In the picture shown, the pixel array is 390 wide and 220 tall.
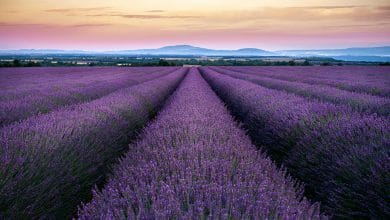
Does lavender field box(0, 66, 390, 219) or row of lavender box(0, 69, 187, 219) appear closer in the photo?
lavender field box(0, 66, 390, 219)

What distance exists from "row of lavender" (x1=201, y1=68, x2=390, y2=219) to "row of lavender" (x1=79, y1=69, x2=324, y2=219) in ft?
1.84

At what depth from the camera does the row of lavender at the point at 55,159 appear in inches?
121

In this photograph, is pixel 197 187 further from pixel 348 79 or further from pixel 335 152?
pixel 348 79

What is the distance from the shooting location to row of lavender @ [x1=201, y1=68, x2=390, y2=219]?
296cm

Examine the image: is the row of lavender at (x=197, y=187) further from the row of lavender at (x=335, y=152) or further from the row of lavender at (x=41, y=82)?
the row of lavender at (x=41, y=82)

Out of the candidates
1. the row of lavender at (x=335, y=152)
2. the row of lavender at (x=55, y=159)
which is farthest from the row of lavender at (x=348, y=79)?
the row of lavender at (x=55, y=159)

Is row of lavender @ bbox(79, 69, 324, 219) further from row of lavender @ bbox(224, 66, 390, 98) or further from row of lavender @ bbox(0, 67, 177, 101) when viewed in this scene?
row of lavender @ bbox(224, 66, 390, 98)

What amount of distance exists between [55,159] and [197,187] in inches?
79.6

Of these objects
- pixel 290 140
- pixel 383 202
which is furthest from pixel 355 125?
pixel 383 202

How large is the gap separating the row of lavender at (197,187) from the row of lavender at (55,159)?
2.57 feet

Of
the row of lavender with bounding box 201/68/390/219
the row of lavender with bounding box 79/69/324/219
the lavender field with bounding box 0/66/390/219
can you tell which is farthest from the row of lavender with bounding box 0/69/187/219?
the row of lavender with bounding box 201/68/390/219

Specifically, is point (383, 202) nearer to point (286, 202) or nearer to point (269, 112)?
point (286, 202)

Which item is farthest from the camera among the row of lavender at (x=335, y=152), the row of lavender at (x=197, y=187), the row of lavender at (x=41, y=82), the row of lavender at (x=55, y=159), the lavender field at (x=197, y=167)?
the row of lavender at (x=41, y=82)

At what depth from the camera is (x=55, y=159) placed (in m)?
3.72
